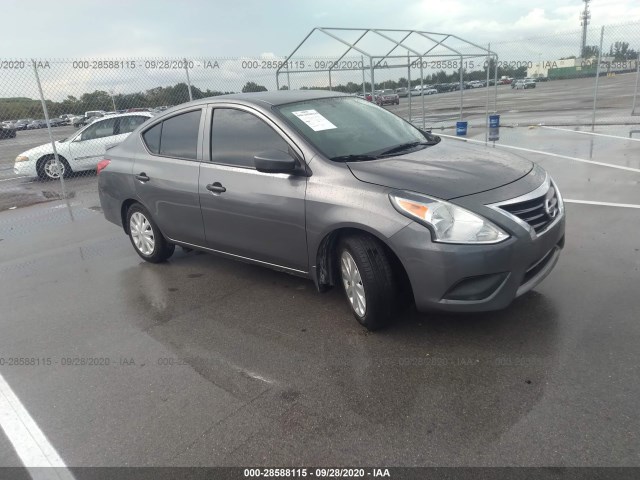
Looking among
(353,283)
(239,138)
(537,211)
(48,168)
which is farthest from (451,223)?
(48,168)

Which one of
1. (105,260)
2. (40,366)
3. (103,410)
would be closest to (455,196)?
(103,410)

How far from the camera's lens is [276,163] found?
3627 millimetres

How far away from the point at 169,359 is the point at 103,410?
1.97ft

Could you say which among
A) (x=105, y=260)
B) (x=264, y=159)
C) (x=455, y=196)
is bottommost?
(x=105, y=260)

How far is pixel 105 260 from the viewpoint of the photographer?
5852mm

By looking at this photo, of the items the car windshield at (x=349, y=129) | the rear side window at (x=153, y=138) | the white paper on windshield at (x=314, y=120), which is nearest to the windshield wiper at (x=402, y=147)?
the car windshield at (x=349, y=129)

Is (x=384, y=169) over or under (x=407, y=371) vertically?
over

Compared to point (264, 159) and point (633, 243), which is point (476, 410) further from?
point (633, 243)

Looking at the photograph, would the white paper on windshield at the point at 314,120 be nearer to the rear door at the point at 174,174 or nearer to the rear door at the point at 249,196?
the rear door at the point at 249,196

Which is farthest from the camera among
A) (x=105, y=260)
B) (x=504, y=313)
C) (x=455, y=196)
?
(x=105, y=260)

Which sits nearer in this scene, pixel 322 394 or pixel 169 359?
pixel 322 394

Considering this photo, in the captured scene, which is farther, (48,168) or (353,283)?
(48,168)

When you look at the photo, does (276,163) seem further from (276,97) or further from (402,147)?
(402,147)

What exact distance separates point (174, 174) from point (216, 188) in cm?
65
